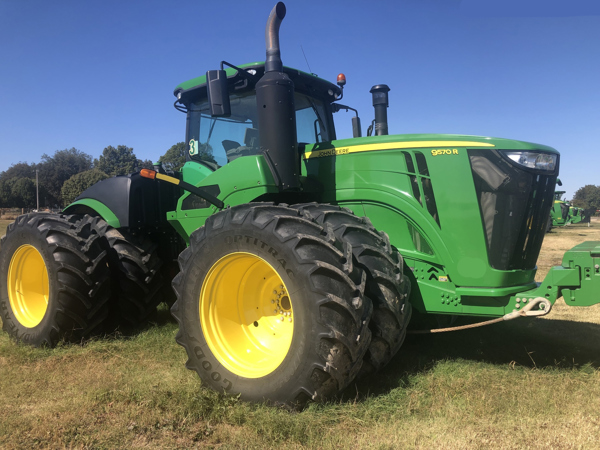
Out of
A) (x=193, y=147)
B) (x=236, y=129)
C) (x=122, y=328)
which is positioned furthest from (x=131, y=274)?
(x=236, y=129)

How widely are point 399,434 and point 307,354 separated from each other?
2.37 feet

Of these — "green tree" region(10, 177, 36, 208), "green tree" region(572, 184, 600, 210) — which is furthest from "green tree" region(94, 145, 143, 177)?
"green tree" region(572, 184, 600, 210)

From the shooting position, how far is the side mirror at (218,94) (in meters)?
3.86

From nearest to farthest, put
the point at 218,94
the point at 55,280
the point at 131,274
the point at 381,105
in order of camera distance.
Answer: the point at 218,94 → the point at 55,280 → the point at 131,274 → the point at 381,105

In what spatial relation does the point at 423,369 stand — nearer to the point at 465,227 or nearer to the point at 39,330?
the point at 465,227

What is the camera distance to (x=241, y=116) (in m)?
4.88

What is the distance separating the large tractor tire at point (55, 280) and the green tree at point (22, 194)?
66.2 metres

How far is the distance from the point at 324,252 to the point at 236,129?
225 centimetres

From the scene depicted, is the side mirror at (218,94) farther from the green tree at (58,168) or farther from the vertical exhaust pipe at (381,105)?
the green tree at (58,168)

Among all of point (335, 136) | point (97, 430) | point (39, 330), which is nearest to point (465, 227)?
point (335, 136)

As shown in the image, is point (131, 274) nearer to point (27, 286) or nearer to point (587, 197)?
point (27, 286)

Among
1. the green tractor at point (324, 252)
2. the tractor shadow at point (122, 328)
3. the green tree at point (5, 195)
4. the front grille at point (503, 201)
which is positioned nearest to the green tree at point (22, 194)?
the green tree at point (5, 195)

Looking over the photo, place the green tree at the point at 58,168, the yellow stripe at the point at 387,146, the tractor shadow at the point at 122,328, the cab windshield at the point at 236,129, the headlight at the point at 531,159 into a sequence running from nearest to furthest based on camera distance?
the headlight at the point at 531,159 → the yellow stripe at the point at 387,146 → the cab windshield at the point at 236,129 → the tractor shadow at the point at 122,328 → the green tree at the point at 58,168

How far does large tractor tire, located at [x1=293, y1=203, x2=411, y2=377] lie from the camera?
329 cm
